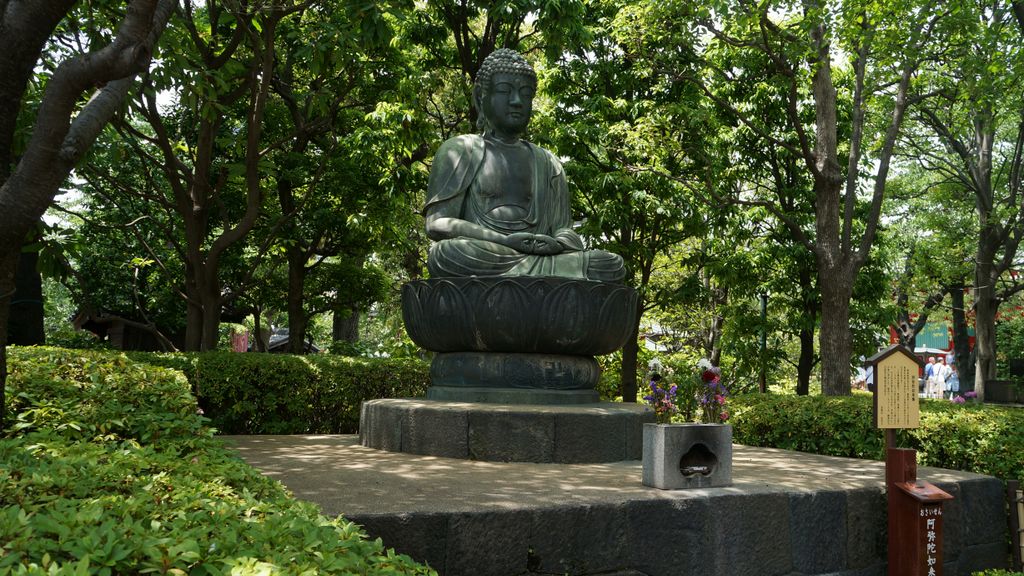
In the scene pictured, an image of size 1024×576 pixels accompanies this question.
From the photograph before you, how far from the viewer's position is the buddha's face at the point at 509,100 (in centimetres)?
802

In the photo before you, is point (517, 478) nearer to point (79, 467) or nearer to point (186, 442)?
point (186, 442)

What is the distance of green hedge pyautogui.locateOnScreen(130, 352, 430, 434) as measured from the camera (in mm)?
8719

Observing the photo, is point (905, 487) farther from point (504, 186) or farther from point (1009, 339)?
point (1009, 339)

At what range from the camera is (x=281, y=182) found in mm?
13969

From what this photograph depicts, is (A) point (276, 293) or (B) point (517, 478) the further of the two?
(A) point (276, 293)

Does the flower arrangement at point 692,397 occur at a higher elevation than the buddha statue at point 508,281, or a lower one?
lower

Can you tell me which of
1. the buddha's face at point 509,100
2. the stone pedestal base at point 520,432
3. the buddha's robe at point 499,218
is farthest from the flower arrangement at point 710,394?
the buddha's face at point 509,100

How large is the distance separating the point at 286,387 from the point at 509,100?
3.84 metres

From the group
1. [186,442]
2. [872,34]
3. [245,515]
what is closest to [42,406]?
[186,442]

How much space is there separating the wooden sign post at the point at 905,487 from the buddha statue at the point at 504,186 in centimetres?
261

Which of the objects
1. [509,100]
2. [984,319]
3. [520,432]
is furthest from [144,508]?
[984,319]

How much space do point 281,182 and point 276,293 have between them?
8.78ft

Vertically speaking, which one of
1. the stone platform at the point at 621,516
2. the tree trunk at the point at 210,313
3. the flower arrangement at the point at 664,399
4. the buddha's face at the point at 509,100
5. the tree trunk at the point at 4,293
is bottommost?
the stone platform at the point at 621,516

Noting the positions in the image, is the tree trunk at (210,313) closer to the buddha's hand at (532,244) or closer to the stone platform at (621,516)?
the stone platform at (621,516)
